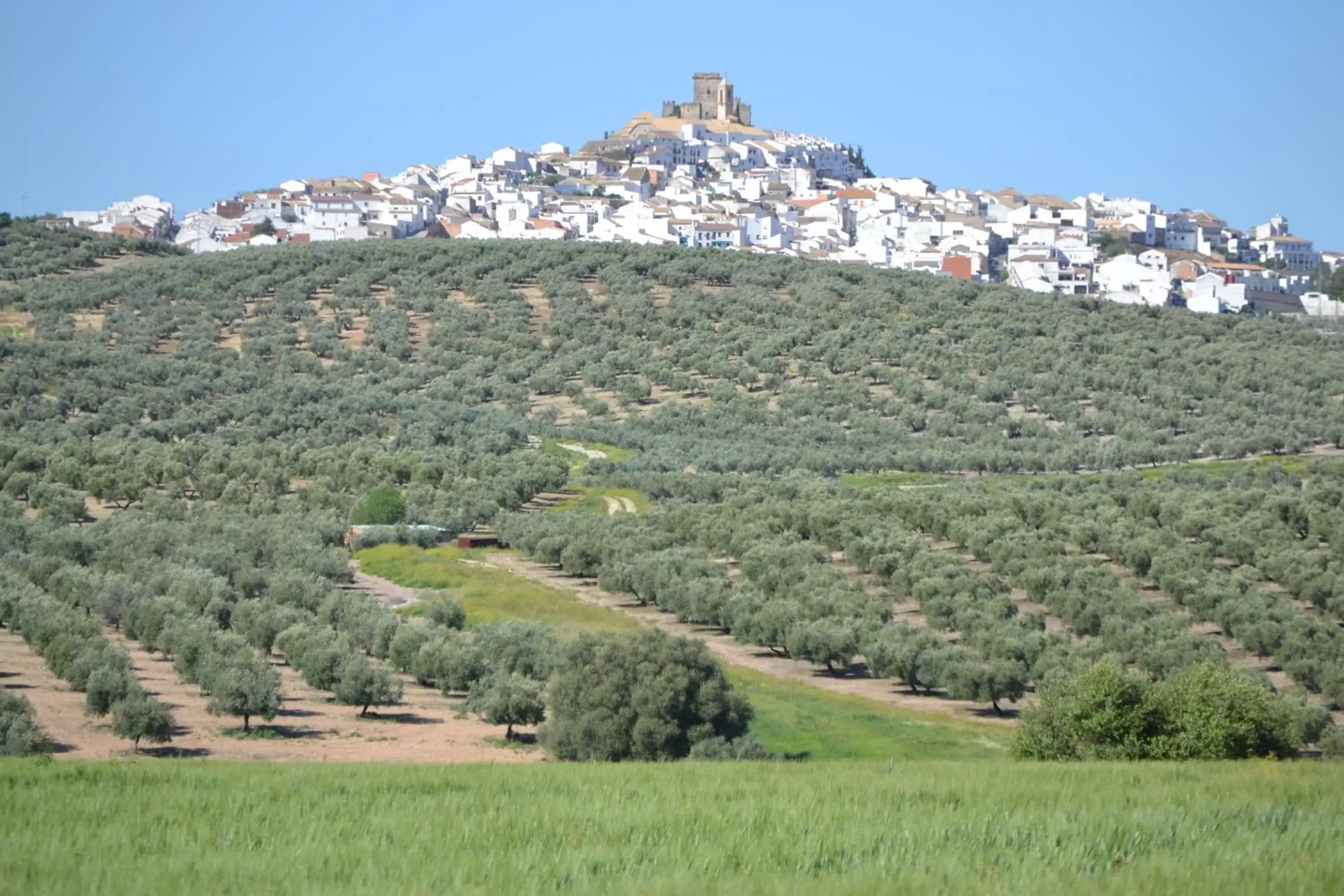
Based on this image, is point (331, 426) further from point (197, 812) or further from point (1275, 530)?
point (197, 812)

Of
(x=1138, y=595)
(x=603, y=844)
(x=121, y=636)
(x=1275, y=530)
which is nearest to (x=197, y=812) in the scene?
(x=603, y=844)

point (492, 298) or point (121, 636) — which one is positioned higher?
point (492, 298)

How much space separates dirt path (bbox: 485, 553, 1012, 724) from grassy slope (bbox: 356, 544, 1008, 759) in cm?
50

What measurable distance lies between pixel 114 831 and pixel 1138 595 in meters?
24.7

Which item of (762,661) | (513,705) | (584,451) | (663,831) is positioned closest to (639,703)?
(513,705)

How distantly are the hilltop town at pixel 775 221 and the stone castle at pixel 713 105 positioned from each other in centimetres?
1388

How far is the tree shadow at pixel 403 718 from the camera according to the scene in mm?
22188

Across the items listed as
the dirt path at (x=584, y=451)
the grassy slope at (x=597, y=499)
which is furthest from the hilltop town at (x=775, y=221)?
the grassy slope at (x=597, y=499)

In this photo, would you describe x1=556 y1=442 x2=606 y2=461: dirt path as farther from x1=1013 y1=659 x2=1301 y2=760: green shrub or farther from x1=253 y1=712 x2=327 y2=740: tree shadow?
x1=1013 y1=659 x2=1301 y2=760: green shrub

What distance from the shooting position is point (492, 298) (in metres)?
73.5

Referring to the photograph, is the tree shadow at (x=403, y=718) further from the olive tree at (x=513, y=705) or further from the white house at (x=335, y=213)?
the white house at (x=335, y=213)

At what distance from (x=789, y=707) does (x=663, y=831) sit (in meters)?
13.5

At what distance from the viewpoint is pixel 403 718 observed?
22.5 meters

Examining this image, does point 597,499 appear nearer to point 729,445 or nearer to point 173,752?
point 729,445
